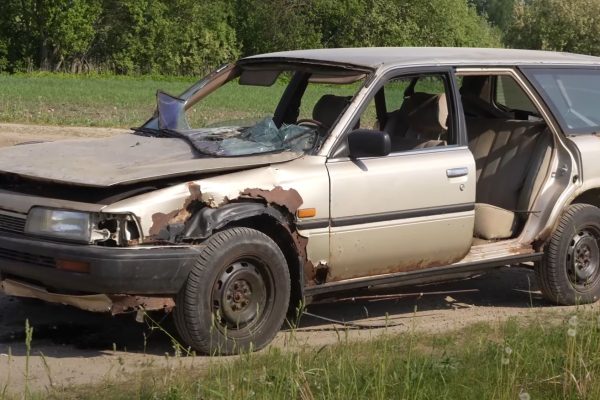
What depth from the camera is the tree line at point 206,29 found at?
65188mm

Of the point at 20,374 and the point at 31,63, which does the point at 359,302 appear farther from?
the point at 31,63

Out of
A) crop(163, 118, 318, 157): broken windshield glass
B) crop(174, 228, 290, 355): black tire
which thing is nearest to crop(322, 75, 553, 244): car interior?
crop(163, 118, 318, 157): broken windshield glass

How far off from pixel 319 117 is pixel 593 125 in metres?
2.30

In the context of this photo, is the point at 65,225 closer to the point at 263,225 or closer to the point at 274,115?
the point at 263,225

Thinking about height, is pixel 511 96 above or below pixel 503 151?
above

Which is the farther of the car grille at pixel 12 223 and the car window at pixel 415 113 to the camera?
the car window at pixel 415 113

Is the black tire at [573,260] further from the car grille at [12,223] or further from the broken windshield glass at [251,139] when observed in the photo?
the car grille at [12,223]

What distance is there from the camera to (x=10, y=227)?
20.5 ft

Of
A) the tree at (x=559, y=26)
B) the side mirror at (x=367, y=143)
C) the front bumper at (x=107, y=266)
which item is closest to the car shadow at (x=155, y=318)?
the front bumper at (x=107, y=266)

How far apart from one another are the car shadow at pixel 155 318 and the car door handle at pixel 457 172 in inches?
32.4

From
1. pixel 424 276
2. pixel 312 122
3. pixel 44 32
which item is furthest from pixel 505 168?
pixel 44 32

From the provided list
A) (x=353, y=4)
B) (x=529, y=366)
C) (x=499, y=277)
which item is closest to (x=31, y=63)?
(x=353, y=4)

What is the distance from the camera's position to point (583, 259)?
8148 millimetres

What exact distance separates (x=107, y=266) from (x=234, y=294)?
2.72ft
